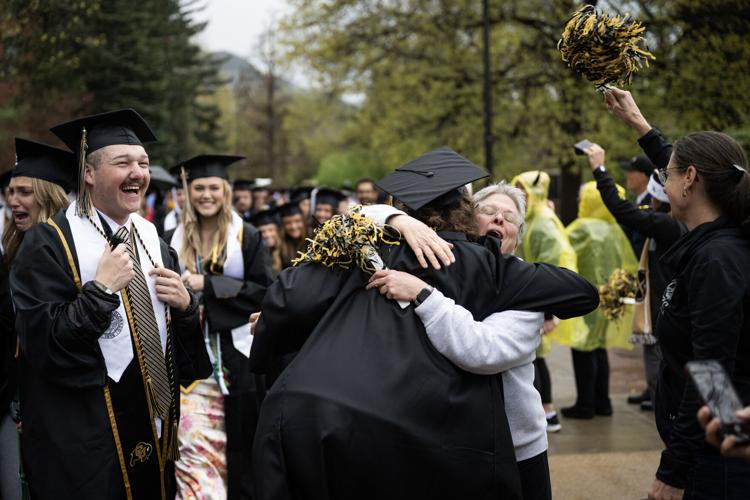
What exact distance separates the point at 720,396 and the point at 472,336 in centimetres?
76

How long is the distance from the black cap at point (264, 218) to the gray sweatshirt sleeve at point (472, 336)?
502 centimetres

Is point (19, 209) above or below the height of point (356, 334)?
above

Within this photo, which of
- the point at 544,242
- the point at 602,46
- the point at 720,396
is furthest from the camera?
the point at 544,242

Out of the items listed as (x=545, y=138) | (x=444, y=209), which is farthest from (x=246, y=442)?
(x=545, y=138)

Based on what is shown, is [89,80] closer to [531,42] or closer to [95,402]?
[531,42]

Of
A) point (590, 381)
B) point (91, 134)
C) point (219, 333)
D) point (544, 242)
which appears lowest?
point (590, 381)

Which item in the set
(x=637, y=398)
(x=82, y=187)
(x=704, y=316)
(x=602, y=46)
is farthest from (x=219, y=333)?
(x=637, y=398)

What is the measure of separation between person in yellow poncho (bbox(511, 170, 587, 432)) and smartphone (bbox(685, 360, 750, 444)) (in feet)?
14.1

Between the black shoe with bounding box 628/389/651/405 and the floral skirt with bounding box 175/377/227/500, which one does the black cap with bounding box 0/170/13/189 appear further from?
the black shoe with bounding box 628/389/651/405

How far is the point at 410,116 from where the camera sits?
1873cm

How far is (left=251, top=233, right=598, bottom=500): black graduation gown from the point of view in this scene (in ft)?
7.99

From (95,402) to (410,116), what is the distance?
16053mm

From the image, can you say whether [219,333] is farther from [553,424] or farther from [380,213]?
[553,424]

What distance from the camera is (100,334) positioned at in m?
3.20
